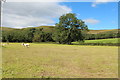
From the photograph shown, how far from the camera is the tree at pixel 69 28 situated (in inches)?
2308

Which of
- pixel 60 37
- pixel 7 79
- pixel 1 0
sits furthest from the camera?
pixel 60 37

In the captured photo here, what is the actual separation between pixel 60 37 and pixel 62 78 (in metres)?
52.4

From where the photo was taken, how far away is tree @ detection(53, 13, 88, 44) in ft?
192

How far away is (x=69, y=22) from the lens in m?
60.5

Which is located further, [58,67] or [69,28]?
[69,28]

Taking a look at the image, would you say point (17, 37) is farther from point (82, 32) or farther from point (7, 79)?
point (7, 79)

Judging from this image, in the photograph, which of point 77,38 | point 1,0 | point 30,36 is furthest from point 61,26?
point 1,0

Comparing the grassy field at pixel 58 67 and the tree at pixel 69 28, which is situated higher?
the tree at pixel 69 28

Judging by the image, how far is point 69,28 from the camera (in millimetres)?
59938

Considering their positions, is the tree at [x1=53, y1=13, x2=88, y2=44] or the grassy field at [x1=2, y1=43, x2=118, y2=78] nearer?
the grassy field at [x1=2, y1=43, x2=118, y2=78]

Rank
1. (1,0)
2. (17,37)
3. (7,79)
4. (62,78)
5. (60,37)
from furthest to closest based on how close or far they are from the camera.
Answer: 1. (17,37)
2. (60,37)
3. (1,0)
4. (62,78)
5. (7,79)

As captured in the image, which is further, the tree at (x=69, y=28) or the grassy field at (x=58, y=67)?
the tree at (x=69, y=28)

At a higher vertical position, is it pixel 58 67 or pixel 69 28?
pixel 69 28

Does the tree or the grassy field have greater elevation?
the tree
